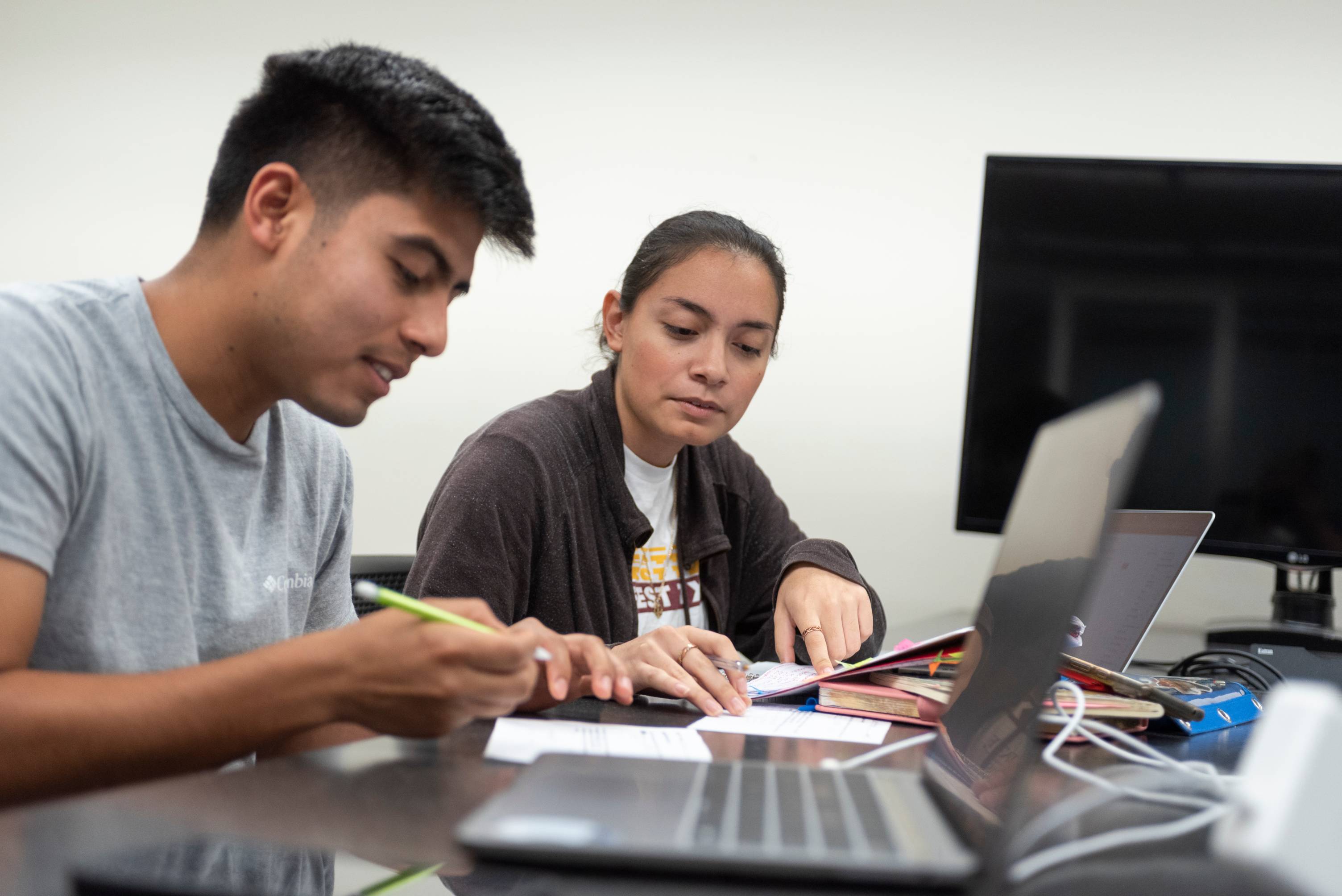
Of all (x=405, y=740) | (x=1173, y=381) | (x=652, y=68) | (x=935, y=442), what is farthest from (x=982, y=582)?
(x=405, y=740)

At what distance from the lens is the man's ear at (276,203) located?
0.80 metres

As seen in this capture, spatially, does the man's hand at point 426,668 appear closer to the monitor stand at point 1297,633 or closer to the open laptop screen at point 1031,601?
the open laptop screen at point 1031,601

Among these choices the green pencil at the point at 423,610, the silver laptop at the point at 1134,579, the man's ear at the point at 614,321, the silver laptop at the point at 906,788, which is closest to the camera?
the silver laptop at the point at 906,788

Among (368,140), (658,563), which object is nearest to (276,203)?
(368,140)

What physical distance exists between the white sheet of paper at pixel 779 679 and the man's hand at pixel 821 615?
0.8 inches

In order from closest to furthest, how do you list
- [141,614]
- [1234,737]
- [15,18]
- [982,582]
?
1. [141,614]
2. [1234,737]
3. [982,582]
4. [15,18]

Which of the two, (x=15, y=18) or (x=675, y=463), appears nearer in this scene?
(x=675, y=463)

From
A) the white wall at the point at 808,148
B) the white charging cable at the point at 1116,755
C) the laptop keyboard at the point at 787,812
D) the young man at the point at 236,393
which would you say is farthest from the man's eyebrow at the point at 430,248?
the white wall at the point at 808,148

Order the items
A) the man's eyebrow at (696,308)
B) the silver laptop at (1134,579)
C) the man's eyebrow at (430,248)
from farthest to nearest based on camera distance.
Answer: the man's eyebrow at (696,308) < the silver laptop at (1134,579) < the man's eyebrow at (430,248)

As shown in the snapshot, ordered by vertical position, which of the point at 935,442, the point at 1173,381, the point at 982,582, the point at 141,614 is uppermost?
the point at 1173,381

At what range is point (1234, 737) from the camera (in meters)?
0.89

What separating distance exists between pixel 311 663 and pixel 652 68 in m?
1.75

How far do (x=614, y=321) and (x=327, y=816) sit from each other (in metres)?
1.11

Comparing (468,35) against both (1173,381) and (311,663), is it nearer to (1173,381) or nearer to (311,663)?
(1173,381)
